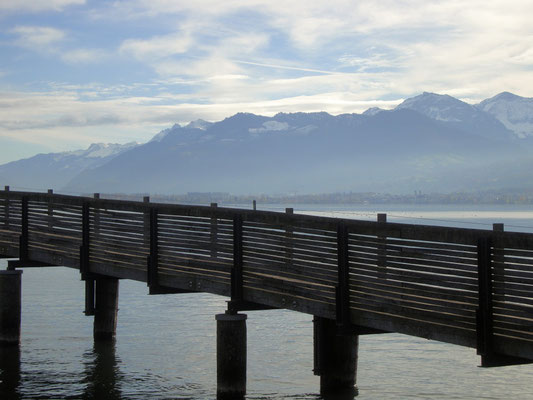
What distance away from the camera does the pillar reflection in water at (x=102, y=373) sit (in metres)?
21.3

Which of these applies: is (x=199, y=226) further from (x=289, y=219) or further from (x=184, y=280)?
(x=289, y=219)

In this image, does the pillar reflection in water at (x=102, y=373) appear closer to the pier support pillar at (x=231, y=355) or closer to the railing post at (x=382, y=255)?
the pier support pillar at (x=231, y=355)

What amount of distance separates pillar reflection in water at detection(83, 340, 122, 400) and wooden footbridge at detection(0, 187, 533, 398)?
2685 mm

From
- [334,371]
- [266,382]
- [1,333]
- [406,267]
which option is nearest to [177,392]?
[266,382]

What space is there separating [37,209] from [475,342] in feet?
48.0

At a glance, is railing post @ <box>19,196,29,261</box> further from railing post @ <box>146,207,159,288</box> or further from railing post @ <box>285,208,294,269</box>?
railing post @ <box>285,208,294,269</box>

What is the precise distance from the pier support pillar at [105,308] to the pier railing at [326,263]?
227 cm

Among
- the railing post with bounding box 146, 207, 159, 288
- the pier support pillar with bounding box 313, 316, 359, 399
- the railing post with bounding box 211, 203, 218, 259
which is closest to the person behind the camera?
the pier support pillar with bounding box 313, 316, 359, 399

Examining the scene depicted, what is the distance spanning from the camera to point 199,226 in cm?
1905

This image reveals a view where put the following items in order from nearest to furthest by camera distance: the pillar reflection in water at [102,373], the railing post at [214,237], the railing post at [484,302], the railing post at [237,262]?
1. the railing post at [484,302]
2. the railing post at [237,262]
3. the railing post at [214,237]
4. the pillar reflection in water at [102,373]

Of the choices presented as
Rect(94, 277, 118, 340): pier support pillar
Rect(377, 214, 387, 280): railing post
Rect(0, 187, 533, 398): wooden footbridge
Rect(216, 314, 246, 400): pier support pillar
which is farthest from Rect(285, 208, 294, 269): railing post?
Rect(94, 277, 118, 340): pier support pillar

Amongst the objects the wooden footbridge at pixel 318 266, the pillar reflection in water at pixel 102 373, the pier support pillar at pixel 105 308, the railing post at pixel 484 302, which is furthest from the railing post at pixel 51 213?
the railing post at pixel 484 302

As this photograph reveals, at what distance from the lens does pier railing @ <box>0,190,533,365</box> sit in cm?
1315

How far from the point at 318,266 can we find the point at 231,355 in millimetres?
2514
